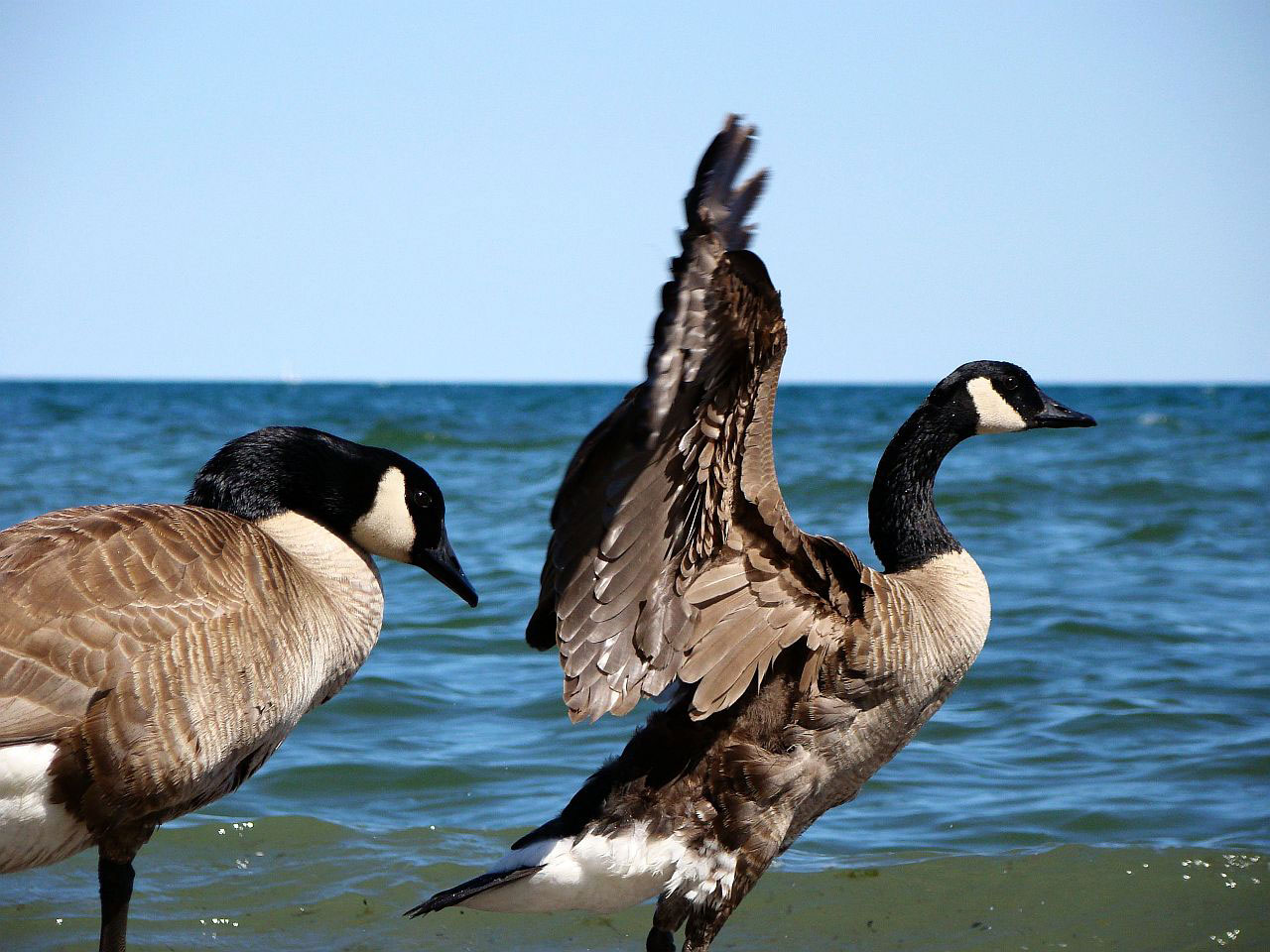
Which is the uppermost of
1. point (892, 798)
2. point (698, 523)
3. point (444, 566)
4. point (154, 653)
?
point (698, 523)

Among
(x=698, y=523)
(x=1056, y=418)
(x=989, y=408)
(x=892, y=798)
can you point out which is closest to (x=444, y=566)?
(x=698, y=523)

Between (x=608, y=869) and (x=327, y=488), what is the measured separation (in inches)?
58.2

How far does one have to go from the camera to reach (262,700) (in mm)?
3635

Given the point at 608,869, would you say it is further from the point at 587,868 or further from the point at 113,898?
the point at 113,898

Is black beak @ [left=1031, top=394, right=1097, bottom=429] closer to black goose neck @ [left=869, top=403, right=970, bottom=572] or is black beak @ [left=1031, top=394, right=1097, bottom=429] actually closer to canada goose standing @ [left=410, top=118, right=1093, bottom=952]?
black goose neck @ [left=869, top=403, right=970, bottom=572]

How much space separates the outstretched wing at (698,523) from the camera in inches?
111

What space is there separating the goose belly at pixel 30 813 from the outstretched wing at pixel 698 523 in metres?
1.32

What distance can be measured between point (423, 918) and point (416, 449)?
16157 mm

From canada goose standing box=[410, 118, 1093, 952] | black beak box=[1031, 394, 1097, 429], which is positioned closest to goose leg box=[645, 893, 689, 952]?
canada goose standing box=[410, 118, 1093, 952]

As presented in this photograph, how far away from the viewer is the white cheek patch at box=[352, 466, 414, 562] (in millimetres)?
4250

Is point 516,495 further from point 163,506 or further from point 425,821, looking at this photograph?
point 163,506

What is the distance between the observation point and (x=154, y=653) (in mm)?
3410

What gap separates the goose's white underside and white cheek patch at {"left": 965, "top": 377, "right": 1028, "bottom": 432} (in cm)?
180

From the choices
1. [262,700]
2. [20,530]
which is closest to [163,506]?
[20,530]
